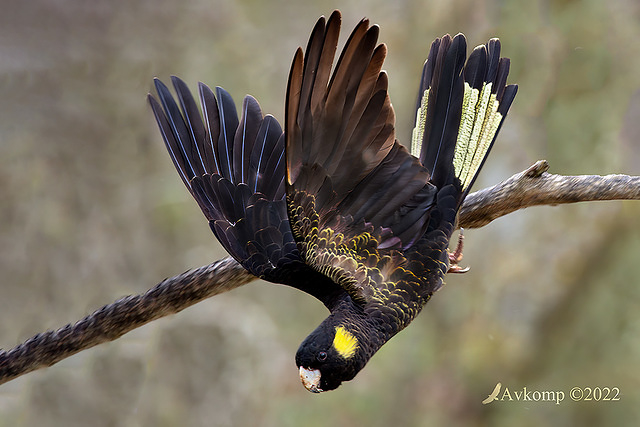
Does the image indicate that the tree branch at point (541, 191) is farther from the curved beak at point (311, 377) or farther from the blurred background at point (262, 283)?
the blurred background at point (262, 283)

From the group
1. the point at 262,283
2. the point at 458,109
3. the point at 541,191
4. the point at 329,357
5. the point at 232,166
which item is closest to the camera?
the point at 329,357

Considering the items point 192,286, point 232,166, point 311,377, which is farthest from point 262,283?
point 311,377

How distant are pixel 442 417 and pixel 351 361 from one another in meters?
3.44

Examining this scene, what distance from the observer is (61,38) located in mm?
4258

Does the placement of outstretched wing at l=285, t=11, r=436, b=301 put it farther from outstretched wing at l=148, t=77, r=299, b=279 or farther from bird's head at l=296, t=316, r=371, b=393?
outstretched wing at l=148, t=77, r=299, b=279

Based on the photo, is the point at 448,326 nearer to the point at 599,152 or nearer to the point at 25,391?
the point at 599,152

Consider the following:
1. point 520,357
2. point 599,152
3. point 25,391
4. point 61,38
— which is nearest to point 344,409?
point 520,357

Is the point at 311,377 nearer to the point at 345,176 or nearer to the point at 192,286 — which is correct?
the point at 345,176

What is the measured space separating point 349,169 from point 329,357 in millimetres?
464

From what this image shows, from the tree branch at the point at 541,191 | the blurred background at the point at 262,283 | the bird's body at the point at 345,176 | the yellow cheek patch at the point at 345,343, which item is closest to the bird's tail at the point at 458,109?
the bird's body at the point at 345,176

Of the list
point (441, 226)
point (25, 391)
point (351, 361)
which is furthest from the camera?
point (25, 391)

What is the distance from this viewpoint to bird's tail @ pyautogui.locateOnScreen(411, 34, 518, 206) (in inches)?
73.0

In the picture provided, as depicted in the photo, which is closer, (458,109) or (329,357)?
(329,357)

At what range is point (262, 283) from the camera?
16.2ft
